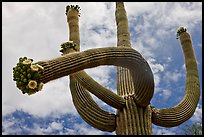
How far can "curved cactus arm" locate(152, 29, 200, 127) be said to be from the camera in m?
6.10

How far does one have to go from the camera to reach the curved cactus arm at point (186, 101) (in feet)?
20.0

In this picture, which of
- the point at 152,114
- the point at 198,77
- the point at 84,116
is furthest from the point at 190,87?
the point at 84,116

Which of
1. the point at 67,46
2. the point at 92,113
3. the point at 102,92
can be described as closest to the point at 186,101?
the point at 102,92

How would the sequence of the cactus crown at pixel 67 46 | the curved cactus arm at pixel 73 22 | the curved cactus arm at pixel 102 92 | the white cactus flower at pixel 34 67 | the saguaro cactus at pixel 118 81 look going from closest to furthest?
the white cactus flower at pixel 34 67
the saguaro cactus at pixel 118 81
the curved cactus arm at pixel 102 92
the cactus crown at pixel 67 46
the curved cactus arm at pixel 73 22

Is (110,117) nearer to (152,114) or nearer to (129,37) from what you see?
(152,114)

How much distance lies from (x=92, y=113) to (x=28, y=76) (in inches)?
78.2

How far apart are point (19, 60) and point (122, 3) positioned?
4.06 meters

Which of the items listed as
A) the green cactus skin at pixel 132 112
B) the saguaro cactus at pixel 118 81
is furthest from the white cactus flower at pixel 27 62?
the green cactus skin at pixel 132 112

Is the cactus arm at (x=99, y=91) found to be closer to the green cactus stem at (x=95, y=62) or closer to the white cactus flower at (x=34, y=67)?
the green cactus stem at (x=95, y=62)

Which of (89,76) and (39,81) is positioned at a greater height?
(89,76)

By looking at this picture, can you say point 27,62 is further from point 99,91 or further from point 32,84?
point 99,91

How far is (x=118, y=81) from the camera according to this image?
654cm

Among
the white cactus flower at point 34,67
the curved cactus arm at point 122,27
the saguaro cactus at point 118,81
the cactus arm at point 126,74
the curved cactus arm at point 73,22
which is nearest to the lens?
the white cactus flower at point 34,67

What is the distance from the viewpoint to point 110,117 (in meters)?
5.82
